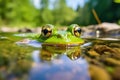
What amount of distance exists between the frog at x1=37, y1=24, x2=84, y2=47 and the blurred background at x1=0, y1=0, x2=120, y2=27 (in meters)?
18.9

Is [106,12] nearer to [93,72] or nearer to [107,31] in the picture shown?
[107,31]

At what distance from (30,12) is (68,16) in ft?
22.1

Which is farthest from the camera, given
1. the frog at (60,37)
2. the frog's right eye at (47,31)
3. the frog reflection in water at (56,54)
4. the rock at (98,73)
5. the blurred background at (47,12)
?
the blurred background at (47,12)

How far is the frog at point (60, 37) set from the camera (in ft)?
10.7

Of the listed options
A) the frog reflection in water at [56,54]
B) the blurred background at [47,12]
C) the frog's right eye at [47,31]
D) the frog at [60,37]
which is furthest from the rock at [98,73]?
the blurred background at [47,12]

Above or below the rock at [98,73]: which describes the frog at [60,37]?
above

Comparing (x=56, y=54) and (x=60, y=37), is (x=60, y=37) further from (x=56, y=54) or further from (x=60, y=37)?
(x=56, y=54)

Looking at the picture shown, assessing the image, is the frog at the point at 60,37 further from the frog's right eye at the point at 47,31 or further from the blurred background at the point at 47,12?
the blurred background at the point at 47,12

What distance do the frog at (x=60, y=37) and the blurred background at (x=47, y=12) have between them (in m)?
18.9

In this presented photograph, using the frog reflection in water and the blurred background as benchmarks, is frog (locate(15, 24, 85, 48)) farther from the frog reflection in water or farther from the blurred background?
the blurred background

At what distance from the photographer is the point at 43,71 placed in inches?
58.9

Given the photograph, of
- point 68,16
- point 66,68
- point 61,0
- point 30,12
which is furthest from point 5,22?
point 66,68

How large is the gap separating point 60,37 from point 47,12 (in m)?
46.8

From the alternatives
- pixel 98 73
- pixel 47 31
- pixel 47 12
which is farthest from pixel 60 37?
pixel 47 12
